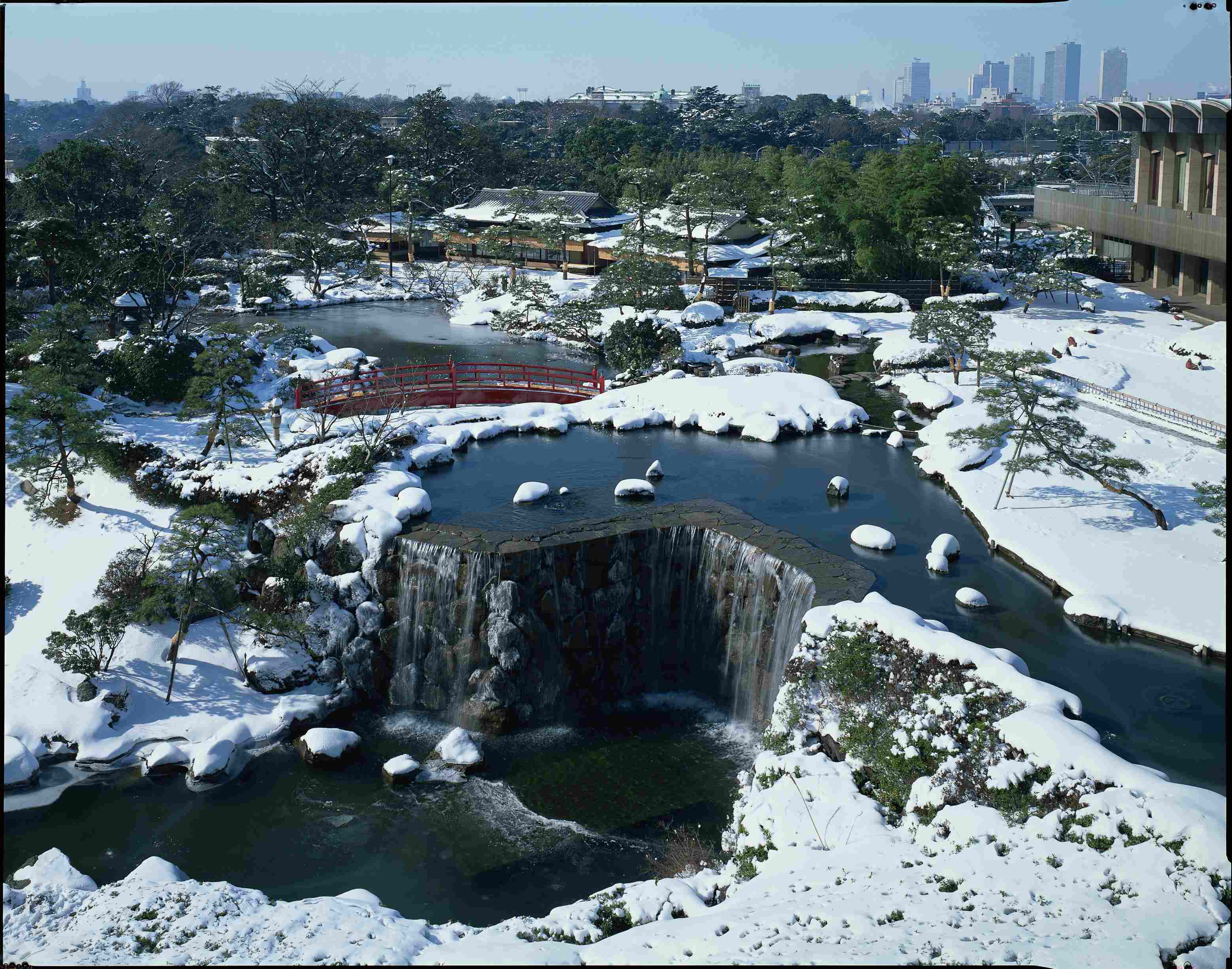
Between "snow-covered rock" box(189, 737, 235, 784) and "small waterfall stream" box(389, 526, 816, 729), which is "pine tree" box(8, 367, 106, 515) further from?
"snow-covered rock" box(189, 737, 235, 784)

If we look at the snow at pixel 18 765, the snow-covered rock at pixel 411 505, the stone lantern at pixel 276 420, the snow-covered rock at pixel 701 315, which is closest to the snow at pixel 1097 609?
the snow-covered rock at pixel 411 505

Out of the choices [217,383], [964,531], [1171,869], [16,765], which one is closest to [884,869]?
[1171,869]

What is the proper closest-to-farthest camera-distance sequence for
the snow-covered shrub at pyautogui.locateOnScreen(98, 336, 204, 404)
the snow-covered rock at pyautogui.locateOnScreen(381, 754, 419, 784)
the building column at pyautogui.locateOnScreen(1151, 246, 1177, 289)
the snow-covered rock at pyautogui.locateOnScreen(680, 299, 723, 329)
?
the snow-covered rock at pyautogui.locateOnScreen(381, 754, 419, 784) → the snow-covered shrub at pyautogui.locateOnScreen(98, 336, 204, 404) → the snow-covered rock at pyautogui.locateOnScreen(680, 299, 723, 329) → the building column at pyautogui.locateOnScreen(1151, 246, 1177, 289)

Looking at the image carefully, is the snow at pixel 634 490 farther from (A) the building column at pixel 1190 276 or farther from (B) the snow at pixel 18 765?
(A) the building column at pixel 1190 276

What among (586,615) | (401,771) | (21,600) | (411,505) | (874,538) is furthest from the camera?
(21,600)

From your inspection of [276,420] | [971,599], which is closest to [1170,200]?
Answer: [971,599]

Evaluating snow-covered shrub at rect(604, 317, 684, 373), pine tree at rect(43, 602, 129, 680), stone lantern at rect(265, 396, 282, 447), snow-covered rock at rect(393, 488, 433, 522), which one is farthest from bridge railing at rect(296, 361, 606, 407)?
pine tree at rect(43, 602, 129, 680)

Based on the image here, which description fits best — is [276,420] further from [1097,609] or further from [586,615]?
[1097,609]
